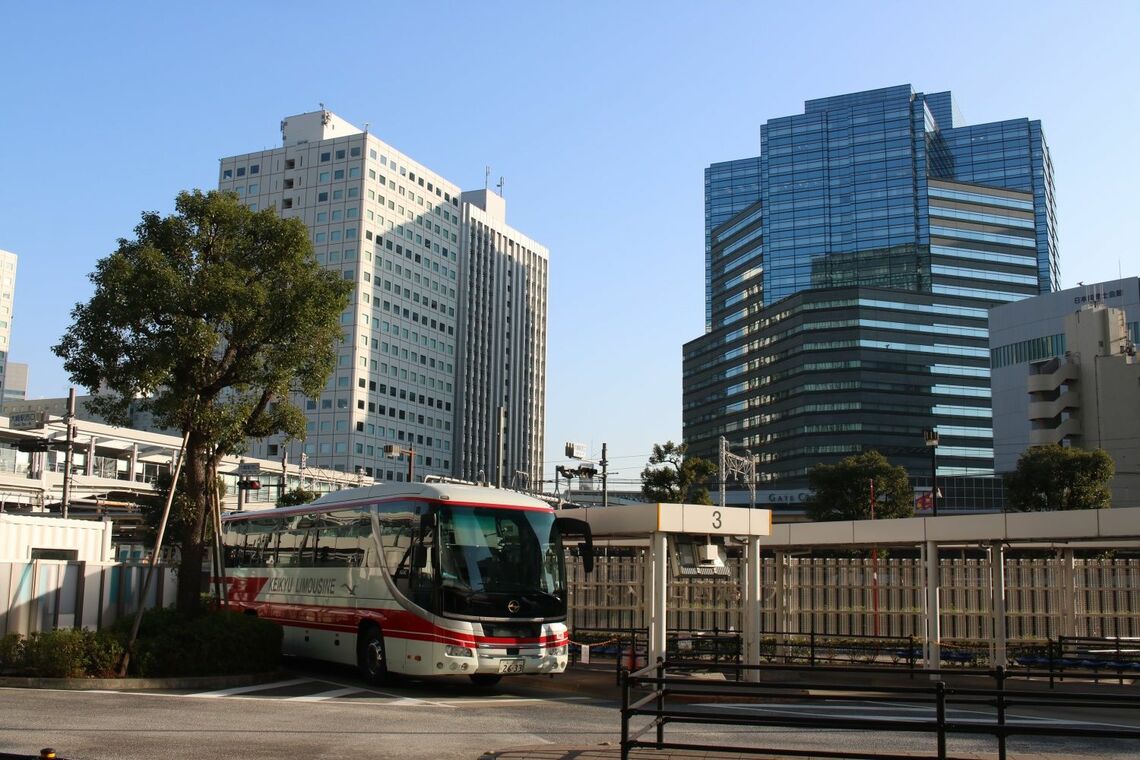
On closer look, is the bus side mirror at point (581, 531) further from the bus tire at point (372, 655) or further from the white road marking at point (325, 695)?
the white road marking at point (325, 695)

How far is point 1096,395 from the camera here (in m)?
103

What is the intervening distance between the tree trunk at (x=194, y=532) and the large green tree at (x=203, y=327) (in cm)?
2

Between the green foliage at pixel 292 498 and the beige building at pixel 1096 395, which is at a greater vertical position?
the beige building at pixel 1096 395

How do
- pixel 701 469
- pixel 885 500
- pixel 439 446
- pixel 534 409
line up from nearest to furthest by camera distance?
pixel 701 469
pixel 885 500
pixel 439 446
pixel 534 409

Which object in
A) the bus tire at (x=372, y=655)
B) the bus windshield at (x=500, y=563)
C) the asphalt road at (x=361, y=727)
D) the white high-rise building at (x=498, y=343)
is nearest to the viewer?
the asphalt road at (x=361, y=727)

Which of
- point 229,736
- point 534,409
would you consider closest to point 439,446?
point 534,409

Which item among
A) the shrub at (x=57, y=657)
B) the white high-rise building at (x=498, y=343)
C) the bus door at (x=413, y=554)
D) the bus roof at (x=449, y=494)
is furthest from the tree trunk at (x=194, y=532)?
the white high-rise building at (x=498, y=343)

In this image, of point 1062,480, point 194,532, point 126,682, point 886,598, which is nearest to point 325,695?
point 126,682

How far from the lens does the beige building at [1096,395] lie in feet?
327

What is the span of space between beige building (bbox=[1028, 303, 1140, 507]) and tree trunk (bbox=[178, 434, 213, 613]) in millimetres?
92210

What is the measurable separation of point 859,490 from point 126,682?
247 ft

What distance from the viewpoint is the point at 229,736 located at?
12992mm

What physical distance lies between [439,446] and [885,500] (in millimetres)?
80280

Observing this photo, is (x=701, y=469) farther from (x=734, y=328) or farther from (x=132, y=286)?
(x=734, y=328)
